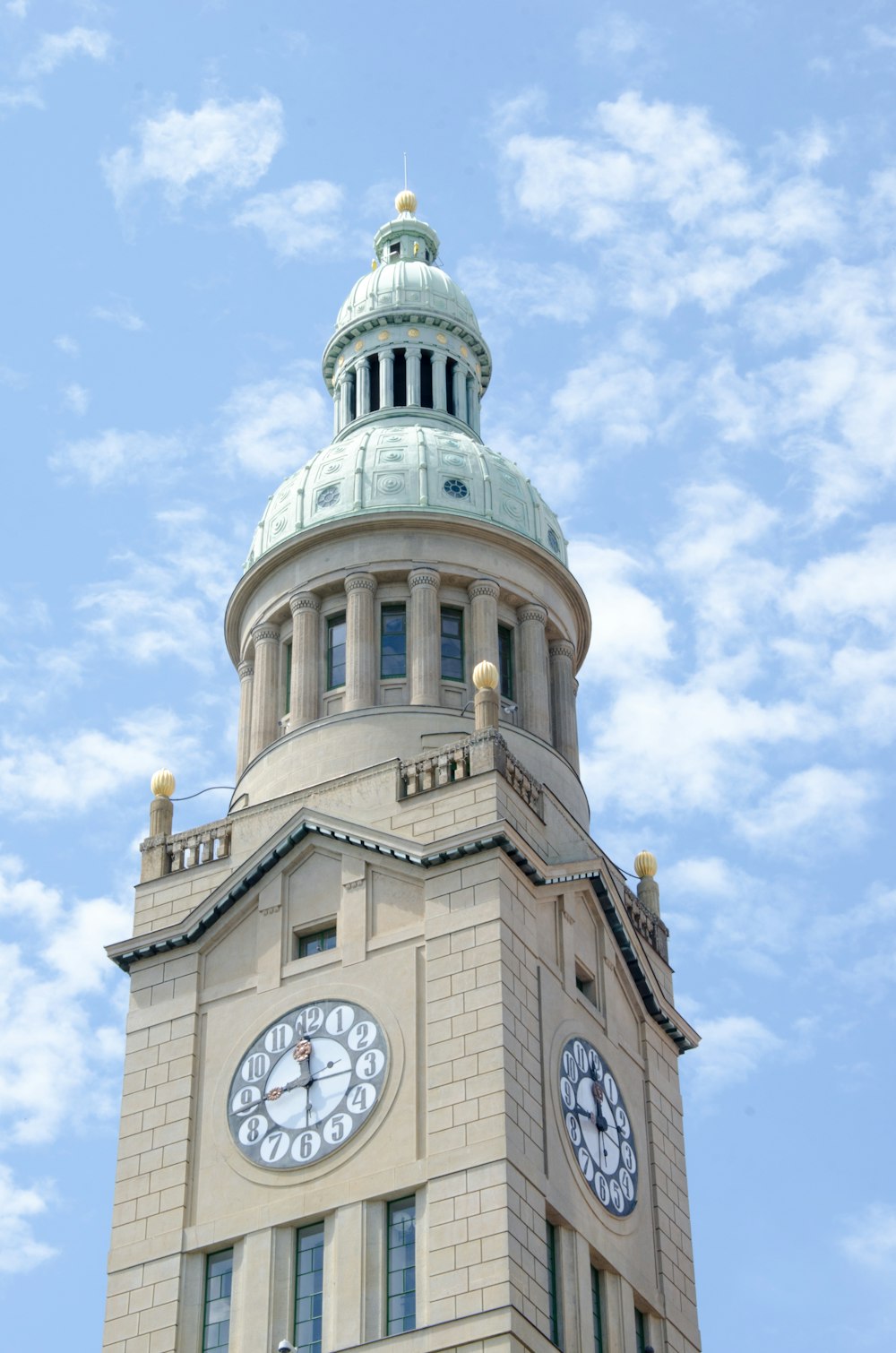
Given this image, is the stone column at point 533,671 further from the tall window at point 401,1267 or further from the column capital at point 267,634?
the tall window at point 401,1267

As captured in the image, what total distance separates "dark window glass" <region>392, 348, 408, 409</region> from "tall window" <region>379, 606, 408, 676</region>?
9.50 metres

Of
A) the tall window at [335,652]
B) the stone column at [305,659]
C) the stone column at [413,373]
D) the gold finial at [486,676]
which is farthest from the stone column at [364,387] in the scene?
the gold finial at [486,676]

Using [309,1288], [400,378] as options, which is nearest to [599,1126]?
[309,1288]

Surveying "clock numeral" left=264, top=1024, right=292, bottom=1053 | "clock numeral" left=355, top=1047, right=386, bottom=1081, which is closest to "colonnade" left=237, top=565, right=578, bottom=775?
"clock numeral" left=264, top=1024, right=292, bottom=1053

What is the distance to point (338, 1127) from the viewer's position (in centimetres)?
5494

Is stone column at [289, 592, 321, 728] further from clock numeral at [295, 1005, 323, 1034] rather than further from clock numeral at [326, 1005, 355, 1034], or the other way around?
clock numeral at [326, 1005, 355, 1034]

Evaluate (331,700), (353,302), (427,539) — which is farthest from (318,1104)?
(353,302)

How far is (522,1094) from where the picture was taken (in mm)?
53969

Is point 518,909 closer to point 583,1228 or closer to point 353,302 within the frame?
point 583,1228

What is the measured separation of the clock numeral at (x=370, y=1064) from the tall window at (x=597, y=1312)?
6.20 metres

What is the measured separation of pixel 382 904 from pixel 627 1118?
24.7 feet

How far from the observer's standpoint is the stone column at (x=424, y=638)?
208 ft

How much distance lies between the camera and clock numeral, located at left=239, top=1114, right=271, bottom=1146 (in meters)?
55.8

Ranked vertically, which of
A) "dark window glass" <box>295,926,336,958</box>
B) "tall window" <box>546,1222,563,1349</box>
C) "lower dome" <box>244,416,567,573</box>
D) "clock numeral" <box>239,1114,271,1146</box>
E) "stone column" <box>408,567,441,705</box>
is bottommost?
"tall window" <box>546,1222,563,1349</box>
